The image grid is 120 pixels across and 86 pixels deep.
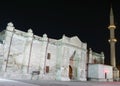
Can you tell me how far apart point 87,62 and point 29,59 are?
16.4 metres

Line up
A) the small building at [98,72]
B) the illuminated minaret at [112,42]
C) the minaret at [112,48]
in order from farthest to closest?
the illuminated minaret at [112,42]
the minaret at [112,48]
the small building at [98,72]

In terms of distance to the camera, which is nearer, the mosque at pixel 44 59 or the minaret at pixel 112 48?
the mosque at pixel 44 59

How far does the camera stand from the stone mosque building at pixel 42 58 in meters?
26.0

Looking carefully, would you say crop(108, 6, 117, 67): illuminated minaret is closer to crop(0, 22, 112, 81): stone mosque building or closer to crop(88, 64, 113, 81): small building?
crop(0, 22, 112, 81): stone mosque building

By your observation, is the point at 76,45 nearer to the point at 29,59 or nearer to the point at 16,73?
the point at 29,59

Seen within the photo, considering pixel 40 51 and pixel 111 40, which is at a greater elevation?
pixel 111 40

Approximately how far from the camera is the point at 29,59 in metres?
28.3

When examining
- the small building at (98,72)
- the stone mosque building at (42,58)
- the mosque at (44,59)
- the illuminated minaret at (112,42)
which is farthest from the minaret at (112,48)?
the small building at (98,72)

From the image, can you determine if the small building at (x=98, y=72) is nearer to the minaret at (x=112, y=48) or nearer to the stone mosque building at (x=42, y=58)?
the stone mosque building at (x=42, y=58)

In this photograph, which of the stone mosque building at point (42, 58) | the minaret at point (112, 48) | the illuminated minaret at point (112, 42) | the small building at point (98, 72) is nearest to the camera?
the stone mosque building at point (42, 58)

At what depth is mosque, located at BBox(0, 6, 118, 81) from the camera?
25998mm

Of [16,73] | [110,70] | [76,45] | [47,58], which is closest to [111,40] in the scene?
[110,70]

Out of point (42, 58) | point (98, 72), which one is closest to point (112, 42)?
point (98, 72)

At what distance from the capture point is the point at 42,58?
3009cm
